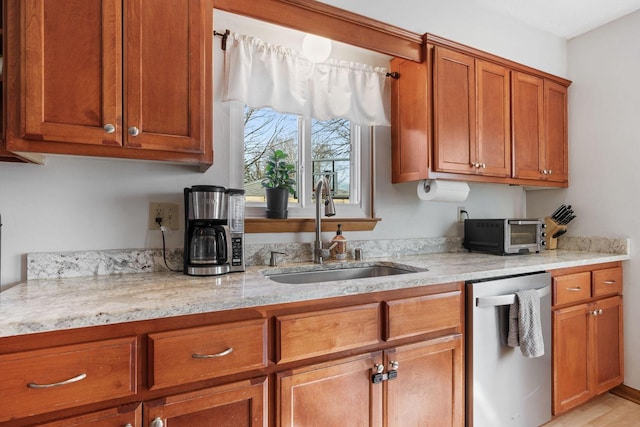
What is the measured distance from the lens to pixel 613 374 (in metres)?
2.26

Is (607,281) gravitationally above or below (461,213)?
below

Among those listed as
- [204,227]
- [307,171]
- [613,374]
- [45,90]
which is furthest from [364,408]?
[613,374]

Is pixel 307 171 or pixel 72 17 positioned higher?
pixel 72 17

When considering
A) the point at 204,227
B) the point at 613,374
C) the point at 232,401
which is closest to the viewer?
the point at 232,401

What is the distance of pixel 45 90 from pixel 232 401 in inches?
46.9

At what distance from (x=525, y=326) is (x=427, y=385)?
588 mm

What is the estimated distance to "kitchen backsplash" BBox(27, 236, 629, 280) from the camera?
1.43 meters

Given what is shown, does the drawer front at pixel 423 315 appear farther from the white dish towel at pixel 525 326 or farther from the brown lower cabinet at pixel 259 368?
the white dish towel at pixel 525 326

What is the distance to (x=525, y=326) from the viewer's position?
1674 millimetres

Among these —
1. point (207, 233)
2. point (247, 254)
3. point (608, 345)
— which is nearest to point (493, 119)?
point (608, 345)

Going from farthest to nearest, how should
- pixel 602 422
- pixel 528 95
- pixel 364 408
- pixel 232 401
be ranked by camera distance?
pixel 528 95, pixel 602 422, pixel 364 408, pixel 232 401

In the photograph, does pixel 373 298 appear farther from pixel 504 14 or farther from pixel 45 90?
pixel 504 14

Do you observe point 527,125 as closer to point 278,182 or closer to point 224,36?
point 278,182

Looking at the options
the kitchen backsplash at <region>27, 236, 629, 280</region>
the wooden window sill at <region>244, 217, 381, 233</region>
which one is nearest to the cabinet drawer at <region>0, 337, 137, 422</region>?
the kitchen backsplash at <region>27, 236, 629, 280</region>
